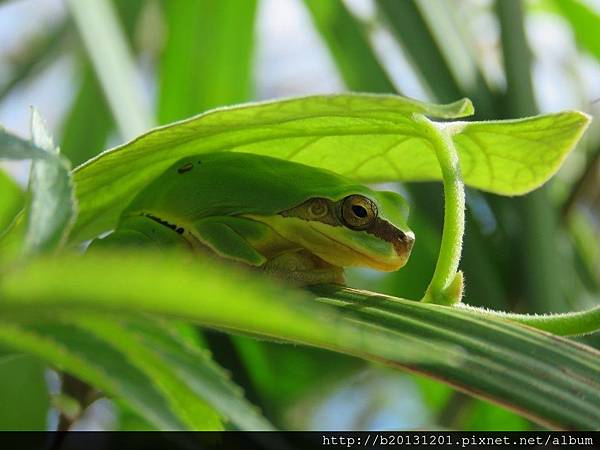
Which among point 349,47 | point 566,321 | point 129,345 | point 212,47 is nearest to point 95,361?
point 129,345

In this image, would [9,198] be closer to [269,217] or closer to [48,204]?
[269,217]

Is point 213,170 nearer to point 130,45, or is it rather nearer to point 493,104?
point 493,104

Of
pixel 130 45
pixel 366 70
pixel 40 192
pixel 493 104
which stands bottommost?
pixel 493 104

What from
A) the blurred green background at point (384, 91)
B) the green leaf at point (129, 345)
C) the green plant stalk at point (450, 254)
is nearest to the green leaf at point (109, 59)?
the blurred green background at point (384, 91)

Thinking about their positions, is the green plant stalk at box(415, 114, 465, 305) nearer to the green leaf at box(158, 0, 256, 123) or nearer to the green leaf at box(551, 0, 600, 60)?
the green leaf at box(158, 0, 256, 123)

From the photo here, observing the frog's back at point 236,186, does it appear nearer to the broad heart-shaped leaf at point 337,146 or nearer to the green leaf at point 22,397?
the broad heart-shaped leaf at point 337,146

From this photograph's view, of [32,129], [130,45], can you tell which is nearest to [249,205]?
[32,129]

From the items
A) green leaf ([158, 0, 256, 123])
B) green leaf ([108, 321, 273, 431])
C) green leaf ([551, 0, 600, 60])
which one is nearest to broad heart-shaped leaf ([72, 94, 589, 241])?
green leaf ([108, 321, 273, 431])
